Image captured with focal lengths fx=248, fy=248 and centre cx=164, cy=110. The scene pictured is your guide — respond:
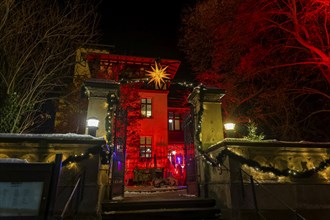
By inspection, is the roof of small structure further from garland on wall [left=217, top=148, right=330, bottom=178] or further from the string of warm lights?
the string of warm lights

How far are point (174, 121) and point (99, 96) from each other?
1869cm

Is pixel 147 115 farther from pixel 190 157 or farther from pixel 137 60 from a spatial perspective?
pixel 190 157

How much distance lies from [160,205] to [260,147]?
3183mm

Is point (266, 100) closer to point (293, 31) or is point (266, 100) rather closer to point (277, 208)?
point (293, 31)

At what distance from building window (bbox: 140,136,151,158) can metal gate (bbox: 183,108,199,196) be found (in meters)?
13.8

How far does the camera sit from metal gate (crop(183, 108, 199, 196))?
8469mm

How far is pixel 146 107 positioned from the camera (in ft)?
82.3

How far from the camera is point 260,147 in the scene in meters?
6.92

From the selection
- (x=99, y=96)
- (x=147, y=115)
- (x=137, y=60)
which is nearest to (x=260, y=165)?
(x=99, y=96)

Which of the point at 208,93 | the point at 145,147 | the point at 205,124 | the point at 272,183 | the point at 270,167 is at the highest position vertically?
the point at 145,147

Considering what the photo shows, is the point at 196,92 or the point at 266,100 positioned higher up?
the point at 266,100

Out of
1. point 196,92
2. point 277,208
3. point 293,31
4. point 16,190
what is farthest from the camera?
point 293,31

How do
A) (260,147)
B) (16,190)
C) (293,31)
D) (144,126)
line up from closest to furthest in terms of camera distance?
(16,190) → (260,147) → (293,31) → (144,126)

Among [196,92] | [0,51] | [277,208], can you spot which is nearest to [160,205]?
[277,208]
